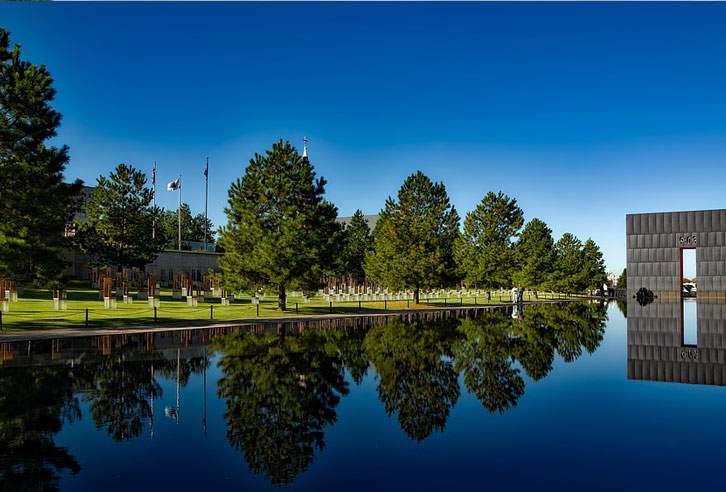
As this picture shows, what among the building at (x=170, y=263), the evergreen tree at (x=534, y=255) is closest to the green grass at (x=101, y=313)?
the building at (x=170, y=263)

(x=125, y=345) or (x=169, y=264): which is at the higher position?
(x=169, y=264)

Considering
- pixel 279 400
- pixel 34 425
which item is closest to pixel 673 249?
pixel 279 400

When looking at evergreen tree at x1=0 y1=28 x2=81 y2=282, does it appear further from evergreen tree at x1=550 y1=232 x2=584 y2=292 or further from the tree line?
evergreen tree at x1=550 y1=232 x2=584 y2=292

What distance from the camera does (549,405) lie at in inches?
466

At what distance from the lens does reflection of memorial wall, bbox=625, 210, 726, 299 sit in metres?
81.6

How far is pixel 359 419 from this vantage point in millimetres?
10555

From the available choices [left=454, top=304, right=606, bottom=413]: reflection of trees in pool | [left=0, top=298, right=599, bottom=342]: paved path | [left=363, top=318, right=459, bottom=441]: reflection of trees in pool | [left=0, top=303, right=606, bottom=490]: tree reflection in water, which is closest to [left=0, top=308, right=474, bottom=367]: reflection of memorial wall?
[left=0, top=303, right=606, bottom=490]: tree reflection in water

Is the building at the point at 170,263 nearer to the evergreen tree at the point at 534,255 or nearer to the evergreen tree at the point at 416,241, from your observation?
the evergreen tree at the point at 416,241

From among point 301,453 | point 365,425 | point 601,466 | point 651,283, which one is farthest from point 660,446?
point 651,283

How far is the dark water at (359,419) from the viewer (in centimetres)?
745

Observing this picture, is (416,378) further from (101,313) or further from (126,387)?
(101,313)

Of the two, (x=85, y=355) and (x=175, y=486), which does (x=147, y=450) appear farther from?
(x=85, y=355)

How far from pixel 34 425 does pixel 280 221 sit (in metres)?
31.6

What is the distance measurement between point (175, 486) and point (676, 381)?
44.7 feet
